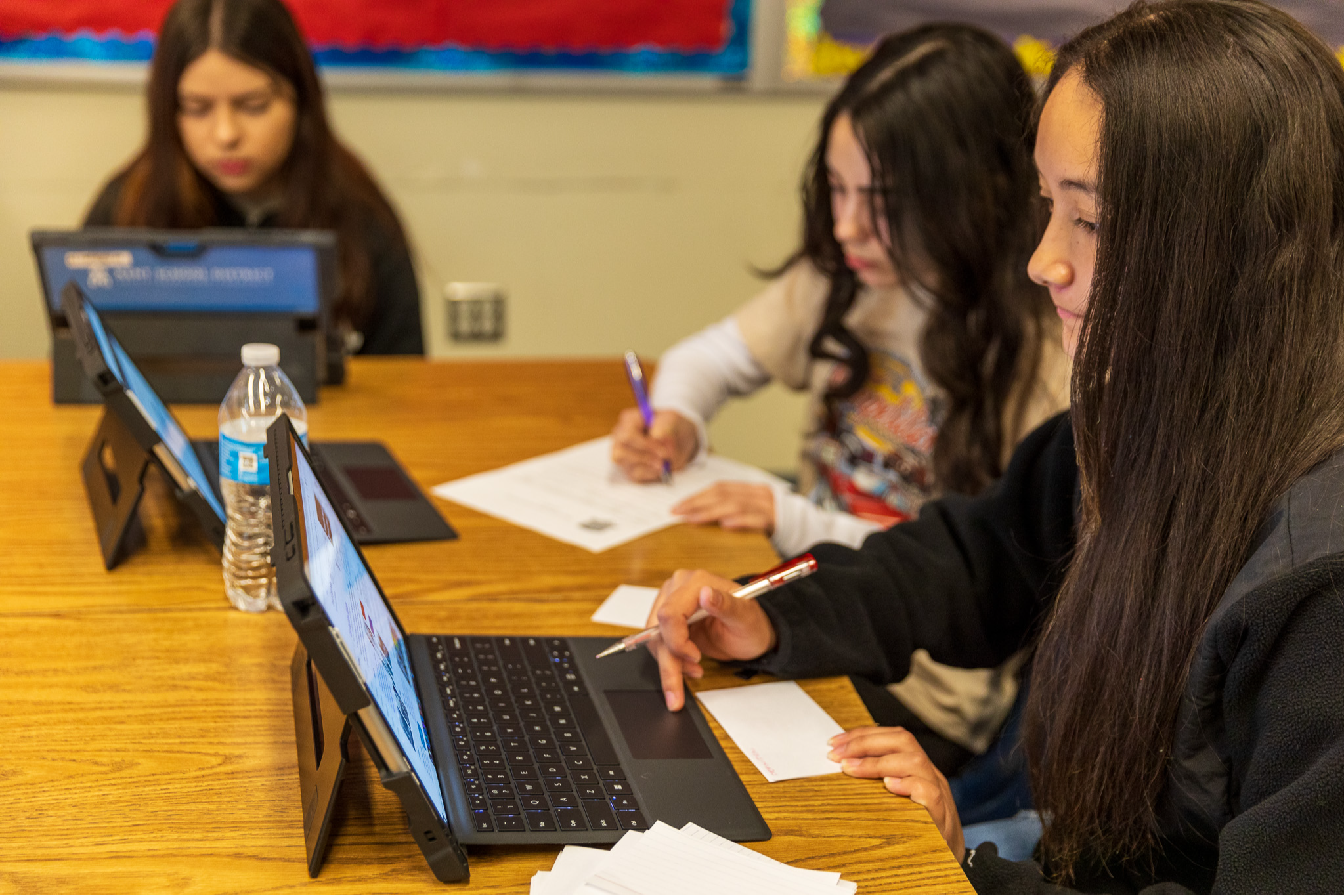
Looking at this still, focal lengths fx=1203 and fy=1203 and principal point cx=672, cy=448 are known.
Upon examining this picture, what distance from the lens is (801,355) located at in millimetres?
1886

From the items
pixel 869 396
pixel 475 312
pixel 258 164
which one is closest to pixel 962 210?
pixel 869 396

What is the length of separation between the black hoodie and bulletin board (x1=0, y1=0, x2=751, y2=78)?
1.89 m

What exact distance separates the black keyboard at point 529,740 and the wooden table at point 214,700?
0.12ft

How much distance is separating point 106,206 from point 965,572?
5.87ft

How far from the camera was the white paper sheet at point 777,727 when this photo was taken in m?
0.90

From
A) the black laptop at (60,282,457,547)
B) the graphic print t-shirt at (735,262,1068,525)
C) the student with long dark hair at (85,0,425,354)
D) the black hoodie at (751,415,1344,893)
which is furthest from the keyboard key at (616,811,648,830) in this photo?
the student with long dark hair at (85,0,425,354)

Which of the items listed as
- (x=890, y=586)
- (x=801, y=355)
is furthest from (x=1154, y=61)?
(x=801, y=355)

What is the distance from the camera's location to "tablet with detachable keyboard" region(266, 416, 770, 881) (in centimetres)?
69

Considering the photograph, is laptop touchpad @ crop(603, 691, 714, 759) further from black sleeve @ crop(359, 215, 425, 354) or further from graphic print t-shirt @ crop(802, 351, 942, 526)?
black sleeve @ crop(359, 215, 425, 354)

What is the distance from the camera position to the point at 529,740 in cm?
89

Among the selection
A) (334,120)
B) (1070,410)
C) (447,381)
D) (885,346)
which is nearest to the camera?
(1070,410)

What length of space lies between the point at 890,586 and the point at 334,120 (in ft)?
6.93

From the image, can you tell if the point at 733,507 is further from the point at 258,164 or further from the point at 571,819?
the point at 258,164

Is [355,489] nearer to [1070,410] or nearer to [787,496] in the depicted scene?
[787,496]
